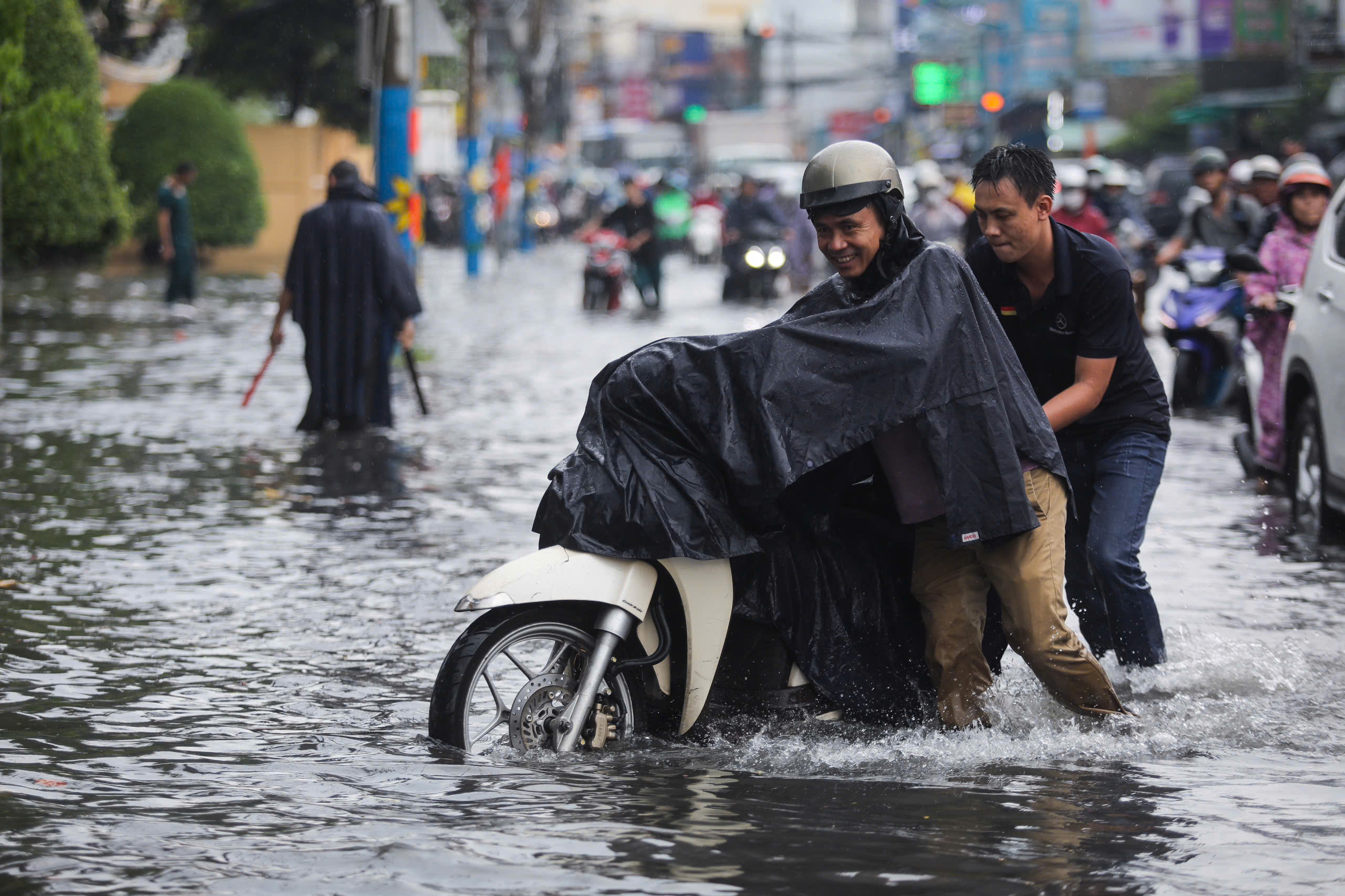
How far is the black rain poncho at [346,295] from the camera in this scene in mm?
12273

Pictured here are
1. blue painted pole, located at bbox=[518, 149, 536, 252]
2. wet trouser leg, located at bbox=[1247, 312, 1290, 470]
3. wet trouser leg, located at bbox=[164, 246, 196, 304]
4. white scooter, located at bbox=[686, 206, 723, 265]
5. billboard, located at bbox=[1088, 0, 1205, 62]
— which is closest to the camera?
wet trouser leg, located at bbox=[1247, 312, 1290, 470]

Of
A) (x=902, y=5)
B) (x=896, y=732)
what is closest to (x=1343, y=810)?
(x=896, y=732)

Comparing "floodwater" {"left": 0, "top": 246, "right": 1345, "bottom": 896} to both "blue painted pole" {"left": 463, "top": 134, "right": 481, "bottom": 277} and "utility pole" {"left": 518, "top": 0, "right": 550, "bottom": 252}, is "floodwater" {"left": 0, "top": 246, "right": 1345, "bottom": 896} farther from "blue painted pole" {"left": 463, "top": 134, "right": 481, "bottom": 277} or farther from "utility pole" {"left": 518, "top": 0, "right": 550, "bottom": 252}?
"utility pole" {"left": 518, "top": 0, "right": 550, "bottom": 252}

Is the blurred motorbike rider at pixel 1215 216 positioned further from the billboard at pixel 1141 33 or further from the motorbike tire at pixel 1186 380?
the billboard at pixel 1141 33

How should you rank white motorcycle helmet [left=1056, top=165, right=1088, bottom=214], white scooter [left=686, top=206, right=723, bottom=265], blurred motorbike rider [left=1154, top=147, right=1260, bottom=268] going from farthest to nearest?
white scooter [left=686, top=206, right=723, bottom=265] < white motorcycle helmet [left=1056, top=165, right=1088, bottom=214] < blurred motorbike rider [left=1154, top=147, right=1260, bottom=268]

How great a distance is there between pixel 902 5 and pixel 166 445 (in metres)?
67.7

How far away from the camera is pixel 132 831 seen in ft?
14.6

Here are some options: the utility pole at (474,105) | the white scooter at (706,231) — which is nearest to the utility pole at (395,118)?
the utility pole at (474,105)

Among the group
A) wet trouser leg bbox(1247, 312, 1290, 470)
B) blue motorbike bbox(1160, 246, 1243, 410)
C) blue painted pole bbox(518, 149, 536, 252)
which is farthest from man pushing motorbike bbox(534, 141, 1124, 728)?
blue painted pole bbox(518, 149, 536, 252)

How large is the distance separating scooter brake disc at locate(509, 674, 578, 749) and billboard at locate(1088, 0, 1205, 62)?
209ft

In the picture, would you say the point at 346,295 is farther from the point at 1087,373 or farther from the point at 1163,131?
the point at 1163,131

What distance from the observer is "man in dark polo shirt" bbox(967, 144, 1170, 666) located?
5379 millimetres

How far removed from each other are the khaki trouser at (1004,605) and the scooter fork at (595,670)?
808 mm

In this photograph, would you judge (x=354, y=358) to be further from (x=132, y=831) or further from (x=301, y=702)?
(x=132, y=831)
